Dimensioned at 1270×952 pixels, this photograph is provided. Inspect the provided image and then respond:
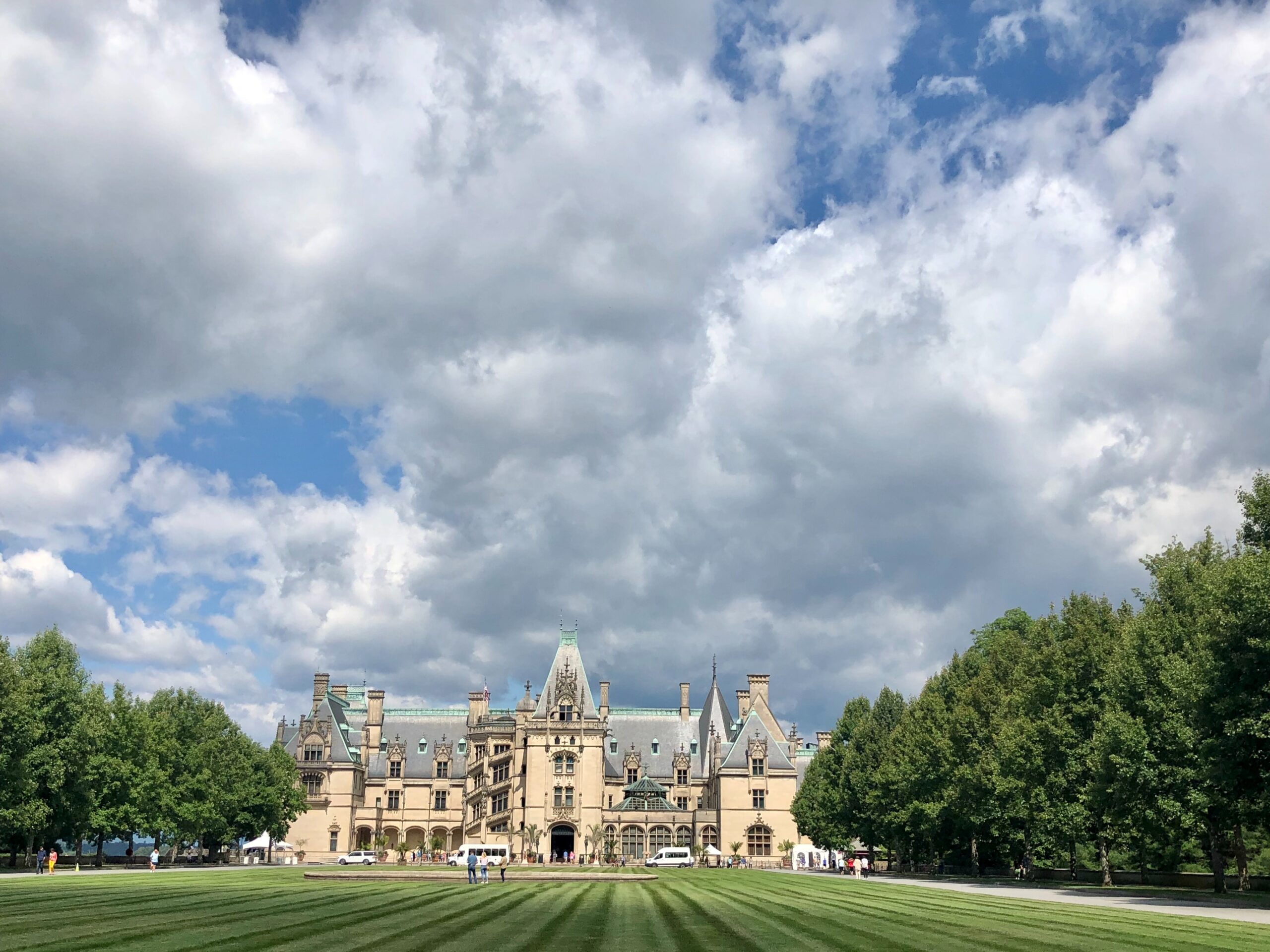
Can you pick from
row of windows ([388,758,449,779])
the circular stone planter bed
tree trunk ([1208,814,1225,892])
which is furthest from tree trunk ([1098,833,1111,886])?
row of windows ([388,758,449,779])

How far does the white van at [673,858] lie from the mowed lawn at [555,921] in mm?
54146

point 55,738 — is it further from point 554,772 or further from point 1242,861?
point 1242,861

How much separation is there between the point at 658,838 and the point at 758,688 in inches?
803

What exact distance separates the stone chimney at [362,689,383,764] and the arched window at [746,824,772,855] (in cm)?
4619

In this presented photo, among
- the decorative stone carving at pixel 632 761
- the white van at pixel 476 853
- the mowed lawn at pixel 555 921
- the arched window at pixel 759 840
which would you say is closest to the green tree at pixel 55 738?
the mowed lawn at pixel 555 921

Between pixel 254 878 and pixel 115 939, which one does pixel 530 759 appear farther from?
pixel 115 939

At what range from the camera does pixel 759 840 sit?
4311 inches

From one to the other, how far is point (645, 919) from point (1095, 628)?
38788mm

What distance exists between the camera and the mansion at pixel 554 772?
107875mm

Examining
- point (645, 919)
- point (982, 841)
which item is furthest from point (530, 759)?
point (645, 919)

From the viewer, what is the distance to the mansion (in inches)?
4247

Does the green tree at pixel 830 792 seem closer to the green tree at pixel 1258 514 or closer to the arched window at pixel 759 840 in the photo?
the arched window at pixel 759 840

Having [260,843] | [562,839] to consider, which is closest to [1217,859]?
[562,839]

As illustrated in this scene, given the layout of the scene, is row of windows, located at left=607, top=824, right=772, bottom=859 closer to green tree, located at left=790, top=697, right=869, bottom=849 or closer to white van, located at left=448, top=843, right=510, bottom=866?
green tree, located at left=790, top=697, right=869, bottom=849
